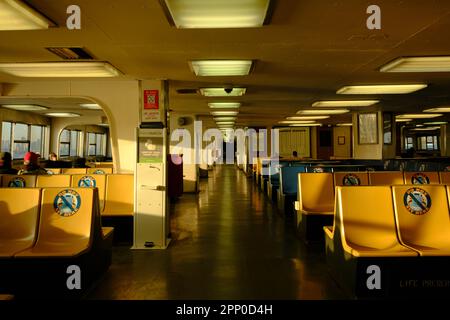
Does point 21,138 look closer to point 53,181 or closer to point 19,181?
point 19,181

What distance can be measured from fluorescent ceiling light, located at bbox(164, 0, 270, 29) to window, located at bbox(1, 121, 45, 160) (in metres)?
9.19

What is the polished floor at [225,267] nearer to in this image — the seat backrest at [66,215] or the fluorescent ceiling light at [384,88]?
the seat backrest at [66,215]

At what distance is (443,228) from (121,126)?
4641 mm

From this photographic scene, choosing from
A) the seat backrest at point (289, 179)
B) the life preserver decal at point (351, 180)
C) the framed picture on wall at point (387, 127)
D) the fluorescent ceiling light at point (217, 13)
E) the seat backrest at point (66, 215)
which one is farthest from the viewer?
the framed picture on wall at point (387, 127)

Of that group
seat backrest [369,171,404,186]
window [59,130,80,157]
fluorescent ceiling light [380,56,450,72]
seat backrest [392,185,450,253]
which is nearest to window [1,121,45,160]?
window [59,130,80,157]

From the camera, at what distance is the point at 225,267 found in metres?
3.62

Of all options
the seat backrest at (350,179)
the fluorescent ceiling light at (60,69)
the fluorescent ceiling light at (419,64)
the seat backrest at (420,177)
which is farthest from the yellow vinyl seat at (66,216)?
the seat backrest at (420,177)

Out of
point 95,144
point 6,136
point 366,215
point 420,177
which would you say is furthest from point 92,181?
point 95,144

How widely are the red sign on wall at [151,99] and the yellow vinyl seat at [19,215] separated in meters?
2.17

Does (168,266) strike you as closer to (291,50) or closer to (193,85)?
(291,50)

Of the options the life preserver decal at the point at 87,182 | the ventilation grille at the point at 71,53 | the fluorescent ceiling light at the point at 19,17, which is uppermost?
the ventilation grille at the point at 71,53

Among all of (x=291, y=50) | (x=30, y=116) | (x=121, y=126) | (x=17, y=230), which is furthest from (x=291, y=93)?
(x=30, y=116)

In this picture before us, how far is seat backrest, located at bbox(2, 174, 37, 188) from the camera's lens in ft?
15.1

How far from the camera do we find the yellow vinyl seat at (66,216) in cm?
305
